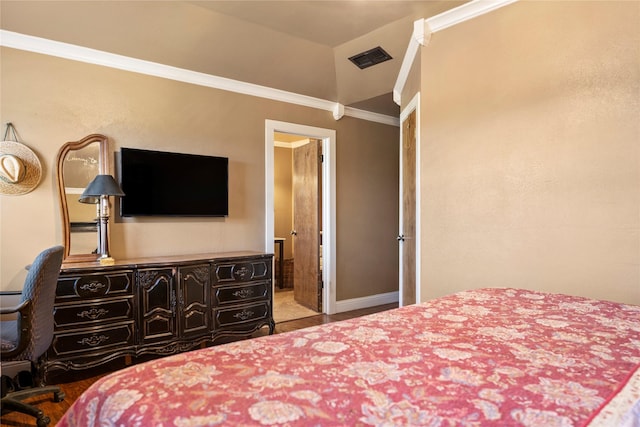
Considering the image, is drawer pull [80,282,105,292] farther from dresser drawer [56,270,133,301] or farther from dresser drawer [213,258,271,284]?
dresser drawer [213,258,271,284]

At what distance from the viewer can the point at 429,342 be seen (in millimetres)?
1143

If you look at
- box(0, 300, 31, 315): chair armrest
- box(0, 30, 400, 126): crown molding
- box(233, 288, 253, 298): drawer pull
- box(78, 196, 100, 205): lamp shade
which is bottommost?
box(233, 288, 253, 298): drawer pull

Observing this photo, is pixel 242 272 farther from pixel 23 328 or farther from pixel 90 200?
pixel 23 328

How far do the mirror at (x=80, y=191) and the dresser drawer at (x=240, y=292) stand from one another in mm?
1018

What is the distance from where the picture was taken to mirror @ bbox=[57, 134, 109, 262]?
278 cm

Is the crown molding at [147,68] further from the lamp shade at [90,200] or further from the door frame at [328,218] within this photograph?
the lamp shade at [90,200]

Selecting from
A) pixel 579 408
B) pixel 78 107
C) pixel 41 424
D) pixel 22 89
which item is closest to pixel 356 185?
pixel 78 107

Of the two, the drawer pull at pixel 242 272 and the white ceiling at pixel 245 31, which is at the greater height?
the white ceiling at pixel 245 31

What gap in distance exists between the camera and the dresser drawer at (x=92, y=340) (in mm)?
2445

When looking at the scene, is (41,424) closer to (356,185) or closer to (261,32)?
(261,32)

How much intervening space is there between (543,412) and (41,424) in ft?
8.16

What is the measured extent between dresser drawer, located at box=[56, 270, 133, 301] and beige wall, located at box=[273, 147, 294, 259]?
12.5 feet

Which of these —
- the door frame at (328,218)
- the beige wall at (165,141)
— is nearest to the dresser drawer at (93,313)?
the beige wall at (165,141)

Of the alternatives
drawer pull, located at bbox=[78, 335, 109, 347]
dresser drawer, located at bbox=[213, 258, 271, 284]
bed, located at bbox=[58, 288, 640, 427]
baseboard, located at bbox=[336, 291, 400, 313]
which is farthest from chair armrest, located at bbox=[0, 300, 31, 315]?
baseboard, located at bbox=[336, 291, 400, 313]
